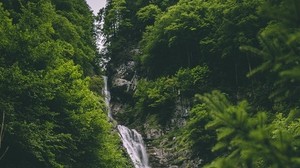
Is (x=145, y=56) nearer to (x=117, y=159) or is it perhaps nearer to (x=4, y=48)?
(x=117, y=159)

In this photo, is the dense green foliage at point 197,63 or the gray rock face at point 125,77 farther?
the gray rock face at point 125,77

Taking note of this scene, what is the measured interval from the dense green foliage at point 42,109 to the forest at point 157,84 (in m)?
0.04

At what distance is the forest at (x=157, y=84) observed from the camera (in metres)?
2.74

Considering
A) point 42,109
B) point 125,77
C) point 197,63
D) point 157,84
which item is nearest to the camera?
point 42,109

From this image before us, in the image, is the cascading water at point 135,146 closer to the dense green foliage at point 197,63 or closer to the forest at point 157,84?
the forest at point 157,84

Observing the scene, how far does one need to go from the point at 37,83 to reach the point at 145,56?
19902 mm

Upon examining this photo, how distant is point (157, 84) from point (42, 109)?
57.4 ft

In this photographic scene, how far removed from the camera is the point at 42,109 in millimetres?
13812

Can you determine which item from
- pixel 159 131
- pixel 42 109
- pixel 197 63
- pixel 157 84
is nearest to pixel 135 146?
pixel 159 131

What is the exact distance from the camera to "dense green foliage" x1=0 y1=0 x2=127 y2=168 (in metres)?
12.9

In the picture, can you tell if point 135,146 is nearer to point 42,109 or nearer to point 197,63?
point 197,63

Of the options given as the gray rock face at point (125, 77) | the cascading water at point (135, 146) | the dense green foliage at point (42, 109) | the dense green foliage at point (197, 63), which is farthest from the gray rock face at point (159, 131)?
the dense green foliage at point (42, 109)

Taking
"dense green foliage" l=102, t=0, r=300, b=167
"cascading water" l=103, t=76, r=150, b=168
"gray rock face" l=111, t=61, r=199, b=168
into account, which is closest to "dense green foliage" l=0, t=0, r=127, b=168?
"dense green foliage" l=102, t=0, r=300, b=167

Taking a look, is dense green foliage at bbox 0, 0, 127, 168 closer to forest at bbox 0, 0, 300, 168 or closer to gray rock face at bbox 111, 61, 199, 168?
forest at bbox 0, 0, 300, 168
